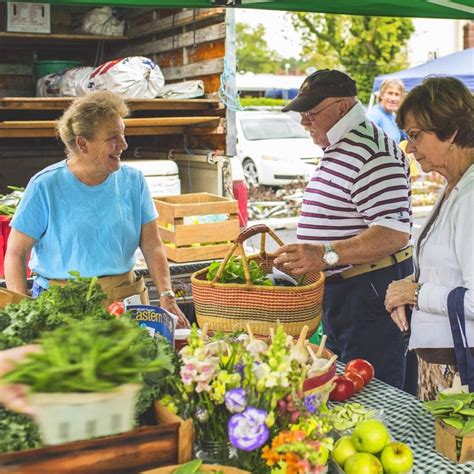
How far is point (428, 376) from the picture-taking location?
3.30 metres

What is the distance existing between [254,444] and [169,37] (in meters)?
4.09

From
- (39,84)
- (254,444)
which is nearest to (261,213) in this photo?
(39,84)

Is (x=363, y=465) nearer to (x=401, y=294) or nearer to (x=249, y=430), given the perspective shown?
(x=249, y=430)

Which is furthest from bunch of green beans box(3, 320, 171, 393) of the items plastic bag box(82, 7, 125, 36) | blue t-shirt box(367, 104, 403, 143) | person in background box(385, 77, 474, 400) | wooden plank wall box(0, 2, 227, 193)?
blue t-shirt box(367, 104, 403, 143)

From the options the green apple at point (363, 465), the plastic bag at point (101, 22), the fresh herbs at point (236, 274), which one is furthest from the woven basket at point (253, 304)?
the plastic bag at point (101, 22)

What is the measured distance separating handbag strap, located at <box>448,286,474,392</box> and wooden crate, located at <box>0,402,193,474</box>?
3.91ft

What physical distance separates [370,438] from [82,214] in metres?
1.82

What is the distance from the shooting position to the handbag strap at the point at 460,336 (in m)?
2.52

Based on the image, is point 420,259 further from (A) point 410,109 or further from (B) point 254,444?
(B) point 254,444

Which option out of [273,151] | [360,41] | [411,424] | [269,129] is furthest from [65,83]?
[360,41]

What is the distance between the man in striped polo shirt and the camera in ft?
10.9

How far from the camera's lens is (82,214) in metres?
3.35

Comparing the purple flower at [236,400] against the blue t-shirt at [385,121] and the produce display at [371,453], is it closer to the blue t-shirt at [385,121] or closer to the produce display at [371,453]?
the produce display at [371,453]

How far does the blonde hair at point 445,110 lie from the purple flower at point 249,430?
1.43m
